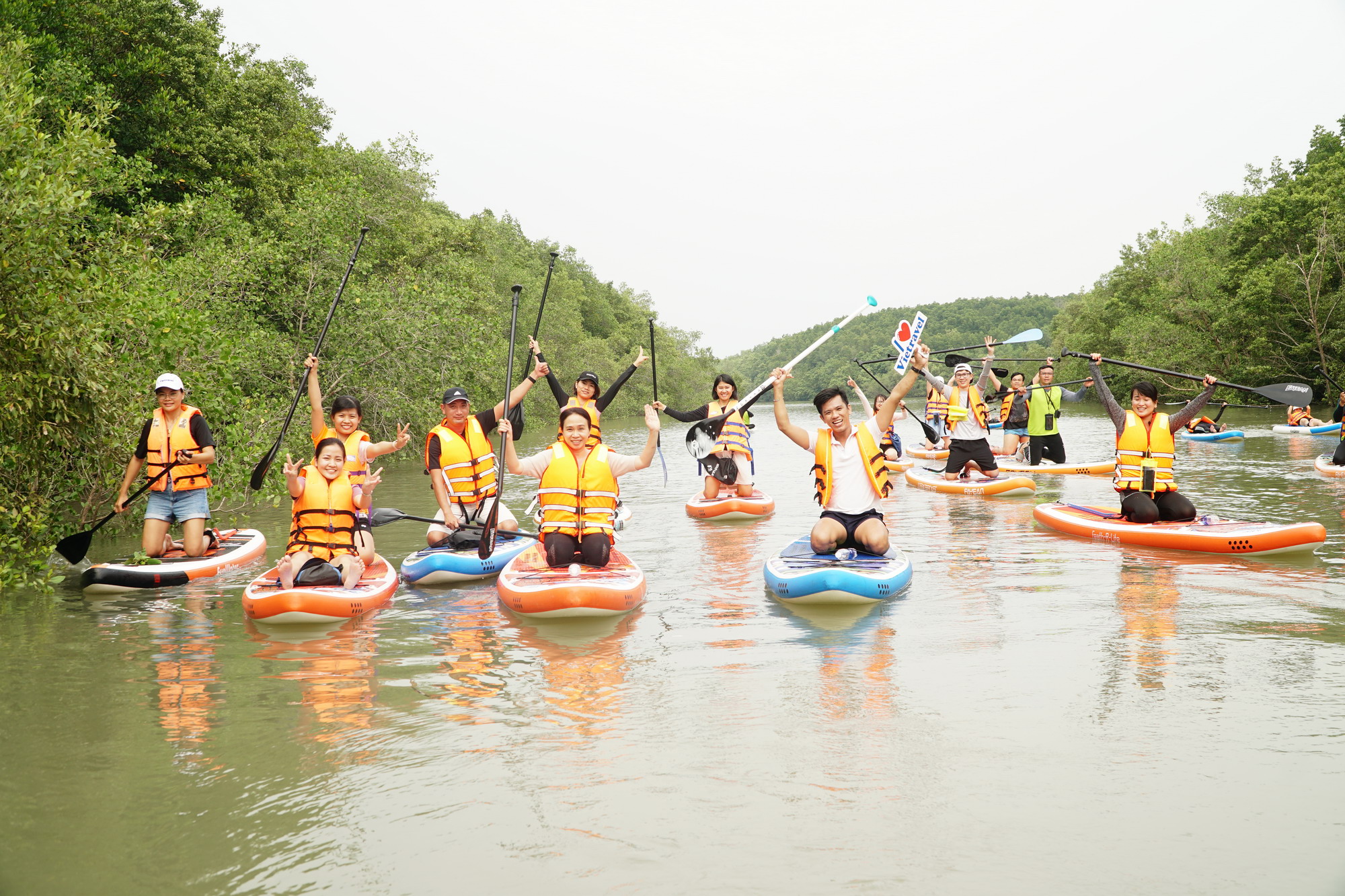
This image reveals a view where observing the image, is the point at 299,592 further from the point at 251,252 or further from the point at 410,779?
the point at 251,252

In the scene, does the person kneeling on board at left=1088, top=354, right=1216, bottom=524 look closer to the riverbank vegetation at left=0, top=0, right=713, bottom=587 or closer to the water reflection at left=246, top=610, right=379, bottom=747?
the water reflection at left=246, top=610, right=379, bottom=747

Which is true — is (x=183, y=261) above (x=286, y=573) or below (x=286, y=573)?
above

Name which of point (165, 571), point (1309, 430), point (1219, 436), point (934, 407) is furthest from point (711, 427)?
point (1309, 430)

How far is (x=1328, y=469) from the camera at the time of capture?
14250 millimetres

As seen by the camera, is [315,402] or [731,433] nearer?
[315,402]

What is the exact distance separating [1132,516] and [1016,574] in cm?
183

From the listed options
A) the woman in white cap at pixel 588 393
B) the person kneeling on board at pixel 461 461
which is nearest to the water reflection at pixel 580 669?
the person kneeling on board at pixel 461 461

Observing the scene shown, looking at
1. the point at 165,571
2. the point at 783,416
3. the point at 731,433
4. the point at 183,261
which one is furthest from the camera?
the point at 183,261

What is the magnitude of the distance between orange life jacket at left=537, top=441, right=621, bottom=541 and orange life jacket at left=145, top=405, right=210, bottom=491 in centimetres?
332

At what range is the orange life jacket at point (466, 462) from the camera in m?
8.51

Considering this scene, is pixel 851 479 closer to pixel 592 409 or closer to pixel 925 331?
pixel 592 409

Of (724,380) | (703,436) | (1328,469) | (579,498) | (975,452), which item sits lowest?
(1328,469)

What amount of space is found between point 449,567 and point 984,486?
28.3ft

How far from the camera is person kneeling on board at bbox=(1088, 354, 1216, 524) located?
9.08 meters
